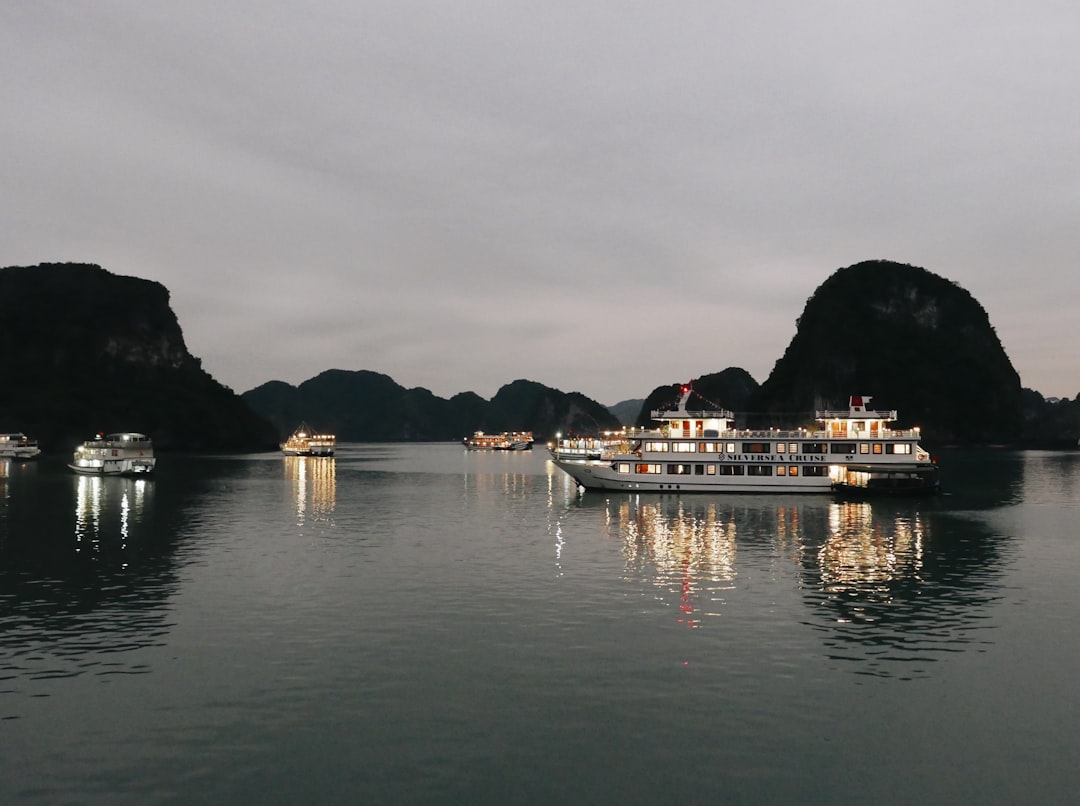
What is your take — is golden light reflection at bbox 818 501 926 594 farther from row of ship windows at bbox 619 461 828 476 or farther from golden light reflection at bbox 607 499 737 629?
row of ship windows at bbox 619 461 828 476

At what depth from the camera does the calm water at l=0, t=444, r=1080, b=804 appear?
1762cm

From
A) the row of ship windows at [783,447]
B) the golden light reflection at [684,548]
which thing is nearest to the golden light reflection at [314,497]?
the golden light reflection at [684,548]

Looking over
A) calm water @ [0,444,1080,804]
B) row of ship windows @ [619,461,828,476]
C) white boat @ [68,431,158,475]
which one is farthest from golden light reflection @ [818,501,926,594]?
white boat @ [68,431,158,475]

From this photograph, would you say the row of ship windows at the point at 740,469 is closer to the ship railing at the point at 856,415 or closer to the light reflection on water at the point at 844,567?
the ship railing at the point at 856,415

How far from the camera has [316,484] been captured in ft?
407

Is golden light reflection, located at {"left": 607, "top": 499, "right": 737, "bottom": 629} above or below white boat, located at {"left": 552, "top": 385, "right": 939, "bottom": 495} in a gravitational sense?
below

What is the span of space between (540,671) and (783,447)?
7264 cm

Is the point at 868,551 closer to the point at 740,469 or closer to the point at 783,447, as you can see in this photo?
the point at 740,469

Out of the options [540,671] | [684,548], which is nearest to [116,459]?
[684,548]

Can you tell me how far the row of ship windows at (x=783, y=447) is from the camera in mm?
90688

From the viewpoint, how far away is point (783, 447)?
302 feet

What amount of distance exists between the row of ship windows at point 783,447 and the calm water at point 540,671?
3530 centimetres

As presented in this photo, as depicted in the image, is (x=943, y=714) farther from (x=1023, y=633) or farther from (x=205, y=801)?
(x=205, y=801)

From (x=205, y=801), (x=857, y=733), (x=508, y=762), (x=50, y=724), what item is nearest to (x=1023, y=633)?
(x=857, y=733)
